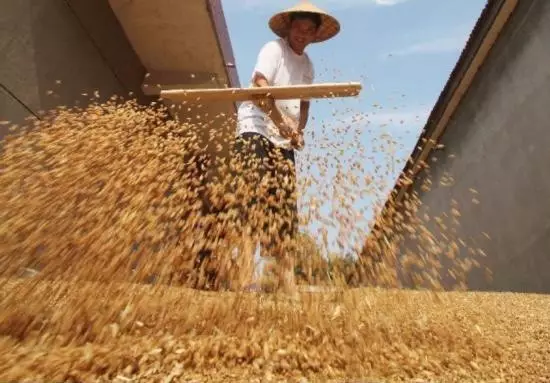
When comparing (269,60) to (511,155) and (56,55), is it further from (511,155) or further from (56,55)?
(511,155)

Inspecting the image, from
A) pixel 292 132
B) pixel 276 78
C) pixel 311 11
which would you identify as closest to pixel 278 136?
pixel 292 132

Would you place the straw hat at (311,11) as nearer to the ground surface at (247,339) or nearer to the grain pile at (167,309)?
the grain pile at (167,309)

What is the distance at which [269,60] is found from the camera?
141 inches

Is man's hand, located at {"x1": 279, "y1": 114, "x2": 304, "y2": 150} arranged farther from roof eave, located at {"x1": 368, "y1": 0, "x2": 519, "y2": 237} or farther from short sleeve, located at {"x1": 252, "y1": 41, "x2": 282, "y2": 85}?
roof eave, located at {"x1": 368, "y1": 0, "x2": 519, "y2": 237}

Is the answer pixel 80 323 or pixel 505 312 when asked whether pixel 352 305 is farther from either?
pixel 80 323

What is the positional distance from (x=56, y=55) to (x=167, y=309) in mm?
3063

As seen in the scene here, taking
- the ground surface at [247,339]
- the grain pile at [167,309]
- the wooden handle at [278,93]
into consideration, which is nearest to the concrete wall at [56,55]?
the grain pile at [167,309]

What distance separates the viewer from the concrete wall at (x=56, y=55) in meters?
3.77

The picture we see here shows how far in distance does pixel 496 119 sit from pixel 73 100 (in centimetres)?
451

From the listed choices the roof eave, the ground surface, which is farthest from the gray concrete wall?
the ground surface

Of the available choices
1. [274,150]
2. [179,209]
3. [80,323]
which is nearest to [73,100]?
[179,209]

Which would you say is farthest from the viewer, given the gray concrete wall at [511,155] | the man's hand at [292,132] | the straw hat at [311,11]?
the gray concrete wall at [511,155]

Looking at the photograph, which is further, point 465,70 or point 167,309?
point 465,70

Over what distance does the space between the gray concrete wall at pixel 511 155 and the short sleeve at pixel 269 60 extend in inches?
74.2
